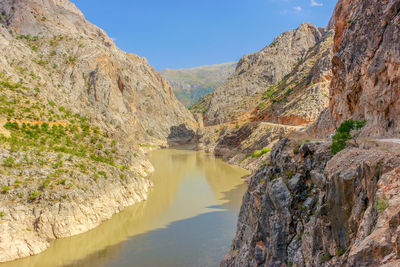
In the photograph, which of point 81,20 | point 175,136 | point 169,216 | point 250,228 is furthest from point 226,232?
point 81,20

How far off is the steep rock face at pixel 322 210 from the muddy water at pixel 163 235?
550 cm

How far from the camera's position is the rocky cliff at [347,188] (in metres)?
7.42

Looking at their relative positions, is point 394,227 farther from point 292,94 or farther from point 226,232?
point 292,94

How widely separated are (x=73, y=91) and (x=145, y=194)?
44.8m

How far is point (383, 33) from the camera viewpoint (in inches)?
815

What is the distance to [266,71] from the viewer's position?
98938mm

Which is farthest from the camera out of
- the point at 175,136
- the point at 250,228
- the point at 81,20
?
the point at 175,136

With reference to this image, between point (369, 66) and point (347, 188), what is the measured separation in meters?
15.2

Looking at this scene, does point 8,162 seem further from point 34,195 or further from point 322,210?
point 322,210

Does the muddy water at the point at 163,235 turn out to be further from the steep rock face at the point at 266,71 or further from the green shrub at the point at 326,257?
the steep rock face at the point at 266,71

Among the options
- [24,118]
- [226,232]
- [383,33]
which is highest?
[383,33]

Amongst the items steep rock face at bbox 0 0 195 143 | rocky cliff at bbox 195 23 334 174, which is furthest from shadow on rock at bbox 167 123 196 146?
rocky cliff at bbox 195 23 334 174

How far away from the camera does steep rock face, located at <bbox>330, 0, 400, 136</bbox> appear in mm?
17625

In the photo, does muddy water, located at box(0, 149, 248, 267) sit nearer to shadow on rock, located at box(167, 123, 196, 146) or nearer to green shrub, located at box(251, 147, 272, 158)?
green shrub, located at box(251, 147, 272, 158)
